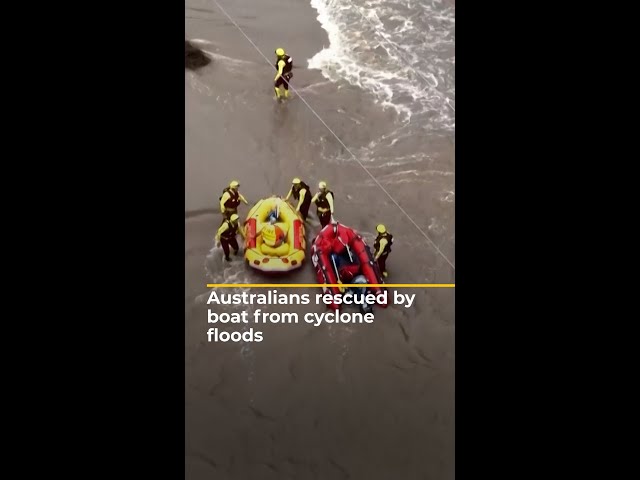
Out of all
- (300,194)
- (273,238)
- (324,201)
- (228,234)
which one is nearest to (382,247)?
(324,201)

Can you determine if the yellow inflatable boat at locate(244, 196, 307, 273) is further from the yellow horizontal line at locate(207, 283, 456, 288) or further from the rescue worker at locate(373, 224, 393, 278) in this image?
the rescue worker at locate(373, 224, 393, 278)

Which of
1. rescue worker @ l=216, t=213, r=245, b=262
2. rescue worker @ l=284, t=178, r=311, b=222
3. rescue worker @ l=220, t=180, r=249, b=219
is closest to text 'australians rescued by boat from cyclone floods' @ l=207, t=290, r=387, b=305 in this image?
rescue worker @ l=216, t=213, r=245, b=262

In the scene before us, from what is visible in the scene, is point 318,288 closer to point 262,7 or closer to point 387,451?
point 387,451

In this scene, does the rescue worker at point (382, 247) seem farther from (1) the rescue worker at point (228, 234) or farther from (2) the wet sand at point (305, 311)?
(1) the rescue worker at point (228, 234)

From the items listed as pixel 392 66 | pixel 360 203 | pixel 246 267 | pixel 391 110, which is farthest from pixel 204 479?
pixel 392 66

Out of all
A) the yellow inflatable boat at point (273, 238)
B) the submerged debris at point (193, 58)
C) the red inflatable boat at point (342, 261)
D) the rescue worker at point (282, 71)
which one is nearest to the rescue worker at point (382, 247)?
the red inflatable boat at point (342, 261)

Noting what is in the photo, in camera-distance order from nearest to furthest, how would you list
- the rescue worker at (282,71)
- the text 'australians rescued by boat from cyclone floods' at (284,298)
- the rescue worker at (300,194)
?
the text 'australians rescued by boat from cyclone floods' at (284,298), the rescue worker at (300,194), the rescue worker at (282,71)

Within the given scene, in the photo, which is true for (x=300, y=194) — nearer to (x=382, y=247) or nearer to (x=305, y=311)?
(x=382, y=247)
